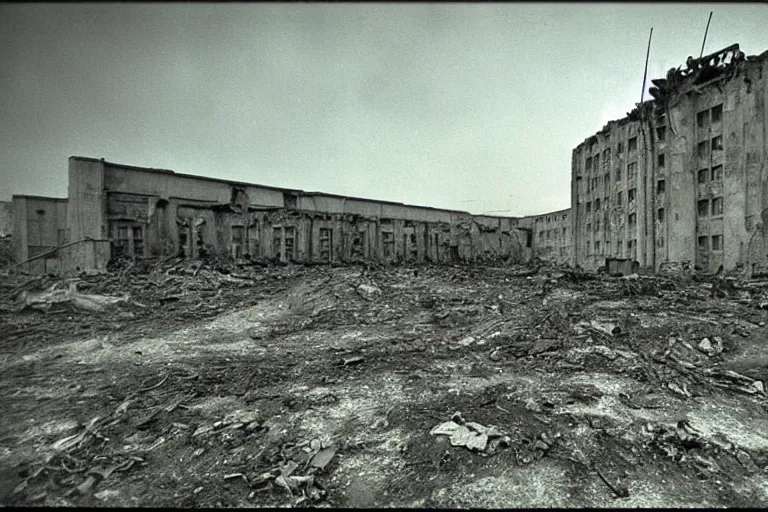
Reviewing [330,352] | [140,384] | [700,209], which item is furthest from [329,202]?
[700,209]

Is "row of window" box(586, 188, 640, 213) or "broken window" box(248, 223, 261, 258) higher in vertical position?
"row of window" box(586, 188, 640, 213)

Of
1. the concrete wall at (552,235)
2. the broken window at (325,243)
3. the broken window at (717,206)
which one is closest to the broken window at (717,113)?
the broken window at (717,206)

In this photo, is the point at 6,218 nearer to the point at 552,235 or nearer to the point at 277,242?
the point at 277,242

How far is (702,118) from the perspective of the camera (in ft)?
55.9

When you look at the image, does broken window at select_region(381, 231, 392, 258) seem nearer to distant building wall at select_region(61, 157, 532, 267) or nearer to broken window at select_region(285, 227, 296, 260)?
distant building wall at select_region(61, 157, 532, 267)

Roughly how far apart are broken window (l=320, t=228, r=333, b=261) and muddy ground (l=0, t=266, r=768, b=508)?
26.9 feet

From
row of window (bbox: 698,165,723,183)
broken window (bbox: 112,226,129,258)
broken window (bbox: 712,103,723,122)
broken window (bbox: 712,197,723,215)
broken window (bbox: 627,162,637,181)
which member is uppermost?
broken window (bbox: 712,103,723,122)

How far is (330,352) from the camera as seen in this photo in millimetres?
6836

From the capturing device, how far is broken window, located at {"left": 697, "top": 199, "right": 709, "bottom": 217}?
16.8 metres

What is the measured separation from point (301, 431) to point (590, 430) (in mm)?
3252

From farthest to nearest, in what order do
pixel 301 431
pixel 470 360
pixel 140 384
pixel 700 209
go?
pixel 700 209 → pixel 470 360 → pixel 140 384 → pixel 301 431

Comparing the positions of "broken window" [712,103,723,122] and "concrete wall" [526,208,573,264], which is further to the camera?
"concrete wall" [526,208,573,264]

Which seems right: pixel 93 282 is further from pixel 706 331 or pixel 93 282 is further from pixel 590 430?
pixel 706 331

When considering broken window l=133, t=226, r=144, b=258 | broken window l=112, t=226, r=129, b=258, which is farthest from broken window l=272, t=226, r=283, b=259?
broken window l=112, t=226, r=129, b=258
